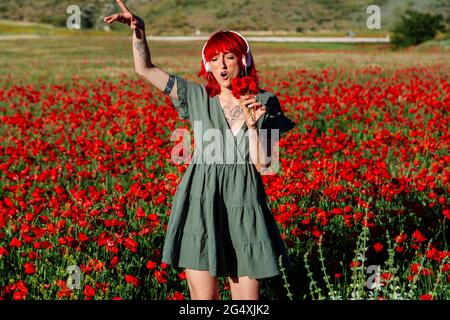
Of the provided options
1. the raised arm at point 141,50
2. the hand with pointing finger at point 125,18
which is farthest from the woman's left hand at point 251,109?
the hand with pointing finger at point 125,18

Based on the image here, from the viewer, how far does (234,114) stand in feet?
10.8

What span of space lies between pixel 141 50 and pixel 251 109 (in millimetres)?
607

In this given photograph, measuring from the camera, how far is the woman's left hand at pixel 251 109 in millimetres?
3043

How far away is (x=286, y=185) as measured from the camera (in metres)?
5.19

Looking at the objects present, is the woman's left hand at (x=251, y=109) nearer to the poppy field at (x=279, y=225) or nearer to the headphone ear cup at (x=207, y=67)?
the headphone ear cup at (x=207, y=67)

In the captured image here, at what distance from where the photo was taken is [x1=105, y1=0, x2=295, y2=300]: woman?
3188 millimetres

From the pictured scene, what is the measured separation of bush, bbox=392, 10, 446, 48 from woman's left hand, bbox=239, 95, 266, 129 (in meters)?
50.3

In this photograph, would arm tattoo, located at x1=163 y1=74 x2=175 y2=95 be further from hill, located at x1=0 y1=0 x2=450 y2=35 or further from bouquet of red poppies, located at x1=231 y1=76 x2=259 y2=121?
hill, located at x1=0 y1=0 x2=450 y2=35
